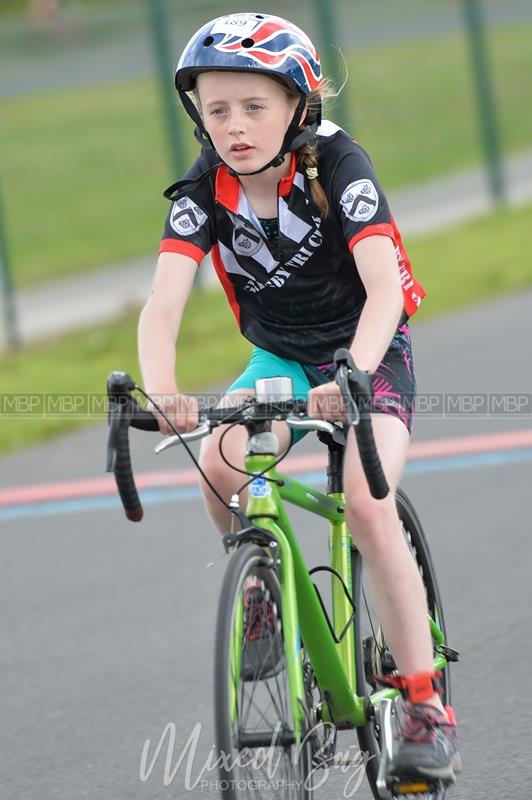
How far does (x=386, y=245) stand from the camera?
368 centimetres

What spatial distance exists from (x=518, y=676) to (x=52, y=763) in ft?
4.96

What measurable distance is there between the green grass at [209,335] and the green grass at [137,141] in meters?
1.63

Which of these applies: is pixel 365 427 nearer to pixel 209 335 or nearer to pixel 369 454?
pixel 369 454

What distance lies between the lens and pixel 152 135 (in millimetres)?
17250

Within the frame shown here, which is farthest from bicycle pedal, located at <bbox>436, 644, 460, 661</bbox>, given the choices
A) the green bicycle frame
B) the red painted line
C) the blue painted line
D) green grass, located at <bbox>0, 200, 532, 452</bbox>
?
green grass, located at <bbox>0, 200, 532, 452</bbox>

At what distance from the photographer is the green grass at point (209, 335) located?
31.8 ft

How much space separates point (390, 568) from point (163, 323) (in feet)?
2.76

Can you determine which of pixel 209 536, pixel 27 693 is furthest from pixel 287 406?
pixel 209 536

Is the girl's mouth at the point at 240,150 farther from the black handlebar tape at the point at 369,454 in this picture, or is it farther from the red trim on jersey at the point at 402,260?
the black handlebar tape at the point at 369,454

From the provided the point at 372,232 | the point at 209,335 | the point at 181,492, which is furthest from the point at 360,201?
the point at 209,335

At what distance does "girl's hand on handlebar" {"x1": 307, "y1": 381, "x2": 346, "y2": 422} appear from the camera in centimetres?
324

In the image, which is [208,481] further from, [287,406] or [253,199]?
[253,199]

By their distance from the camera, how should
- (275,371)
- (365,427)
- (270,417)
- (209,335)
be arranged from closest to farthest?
(365,427) → (270,417) → (275,371) → (209,335)

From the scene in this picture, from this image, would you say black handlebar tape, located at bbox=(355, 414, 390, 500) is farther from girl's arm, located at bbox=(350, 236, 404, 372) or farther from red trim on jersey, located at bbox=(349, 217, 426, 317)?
red trim on jersey, located at bbox=(349, 217, 426, 317)
